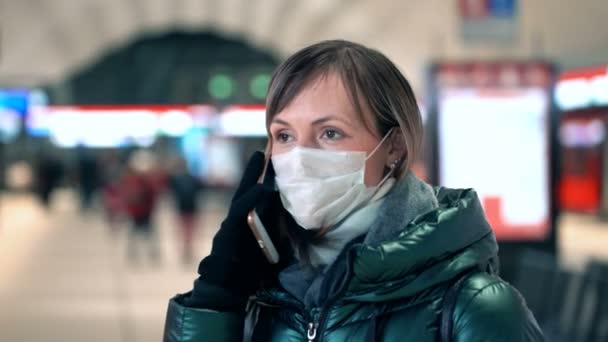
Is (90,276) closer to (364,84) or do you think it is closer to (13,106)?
(13,106)

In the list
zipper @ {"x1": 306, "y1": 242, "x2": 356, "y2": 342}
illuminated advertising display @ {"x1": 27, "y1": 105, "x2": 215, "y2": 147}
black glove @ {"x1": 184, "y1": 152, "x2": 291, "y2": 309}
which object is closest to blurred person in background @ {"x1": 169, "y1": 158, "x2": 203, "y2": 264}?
illuminated advertising display @ {"x1": 27, "y1": 105, "x2": 215, "y2": 147}

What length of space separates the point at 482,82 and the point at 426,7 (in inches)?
608

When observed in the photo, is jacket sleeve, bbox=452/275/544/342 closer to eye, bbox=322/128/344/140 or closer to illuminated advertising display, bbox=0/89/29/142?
eye, bbox=322/128/344/140

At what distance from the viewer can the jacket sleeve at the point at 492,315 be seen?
1730mm

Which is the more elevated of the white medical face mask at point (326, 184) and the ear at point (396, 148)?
the ear at point (396, 148)

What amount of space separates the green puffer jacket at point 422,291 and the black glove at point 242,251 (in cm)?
14

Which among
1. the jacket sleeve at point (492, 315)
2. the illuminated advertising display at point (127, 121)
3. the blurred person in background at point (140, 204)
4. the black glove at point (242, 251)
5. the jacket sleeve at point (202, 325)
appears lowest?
the blurred person in background at point (140, 204)

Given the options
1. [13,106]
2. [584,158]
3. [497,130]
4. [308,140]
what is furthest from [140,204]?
[308,140]

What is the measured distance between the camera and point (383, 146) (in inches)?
79.6

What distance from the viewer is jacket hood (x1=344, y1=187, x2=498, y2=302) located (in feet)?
5.80

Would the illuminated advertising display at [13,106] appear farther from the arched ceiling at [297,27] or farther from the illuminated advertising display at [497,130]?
the illuminated advertising display at [497,130]

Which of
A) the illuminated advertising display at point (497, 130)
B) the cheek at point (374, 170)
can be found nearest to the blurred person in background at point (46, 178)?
the illuminated advertising display at point (497, 130)

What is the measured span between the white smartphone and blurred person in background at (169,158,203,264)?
16385mm

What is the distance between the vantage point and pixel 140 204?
18.6 metres
